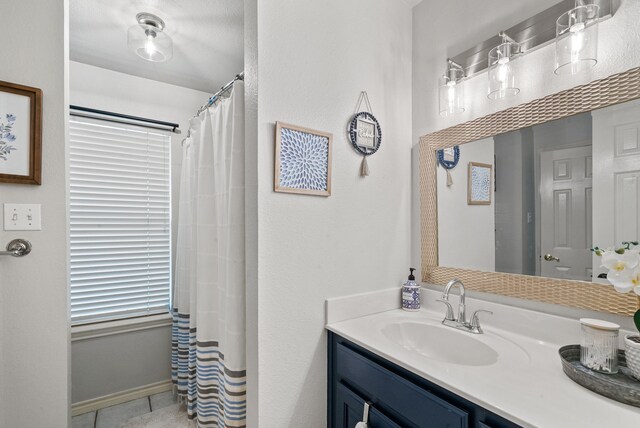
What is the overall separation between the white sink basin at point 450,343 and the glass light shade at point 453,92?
3.36ft

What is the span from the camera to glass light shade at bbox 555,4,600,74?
1.04 meters

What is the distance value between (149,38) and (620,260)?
232 cm

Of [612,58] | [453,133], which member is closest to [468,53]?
[453,133]

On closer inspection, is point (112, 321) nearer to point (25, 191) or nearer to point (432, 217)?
point (25, 191)

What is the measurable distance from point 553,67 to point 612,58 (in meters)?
0.17

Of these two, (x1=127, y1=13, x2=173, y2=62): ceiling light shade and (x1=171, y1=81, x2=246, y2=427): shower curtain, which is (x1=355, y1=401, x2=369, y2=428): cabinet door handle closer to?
(x1=171, y1=81, x2=246, y2=427): shower curtain

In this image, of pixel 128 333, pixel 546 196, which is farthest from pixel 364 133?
pixel 128 333

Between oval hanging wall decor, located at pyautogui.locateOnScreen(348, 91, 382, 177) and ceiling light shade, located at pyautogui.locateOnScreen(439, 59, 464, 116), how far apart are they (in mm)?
349

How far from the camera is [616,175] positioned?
3.34 ft

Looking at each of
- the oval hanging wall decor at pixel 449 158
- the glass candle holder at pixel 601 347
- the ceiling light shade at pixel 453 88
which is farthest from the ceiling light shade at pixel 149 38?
the glass candle holder at pixel 601 347

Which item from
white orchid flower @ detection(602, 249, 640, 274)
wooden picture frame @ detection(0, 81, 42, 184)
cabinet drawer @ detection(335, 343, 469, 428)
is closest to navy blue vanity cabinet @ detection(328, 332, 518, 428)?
cabinet drawer @ detection(335, 343, 469, 428)

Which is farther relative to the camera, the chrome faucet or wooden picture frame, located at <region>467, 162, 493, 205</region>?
wooden picture frame, located at <region>467, 162, 493, 205</region>

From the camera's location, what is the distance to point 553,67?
1.17 metres

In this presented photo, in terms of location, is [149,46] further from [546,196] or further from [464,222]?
[546,196]
